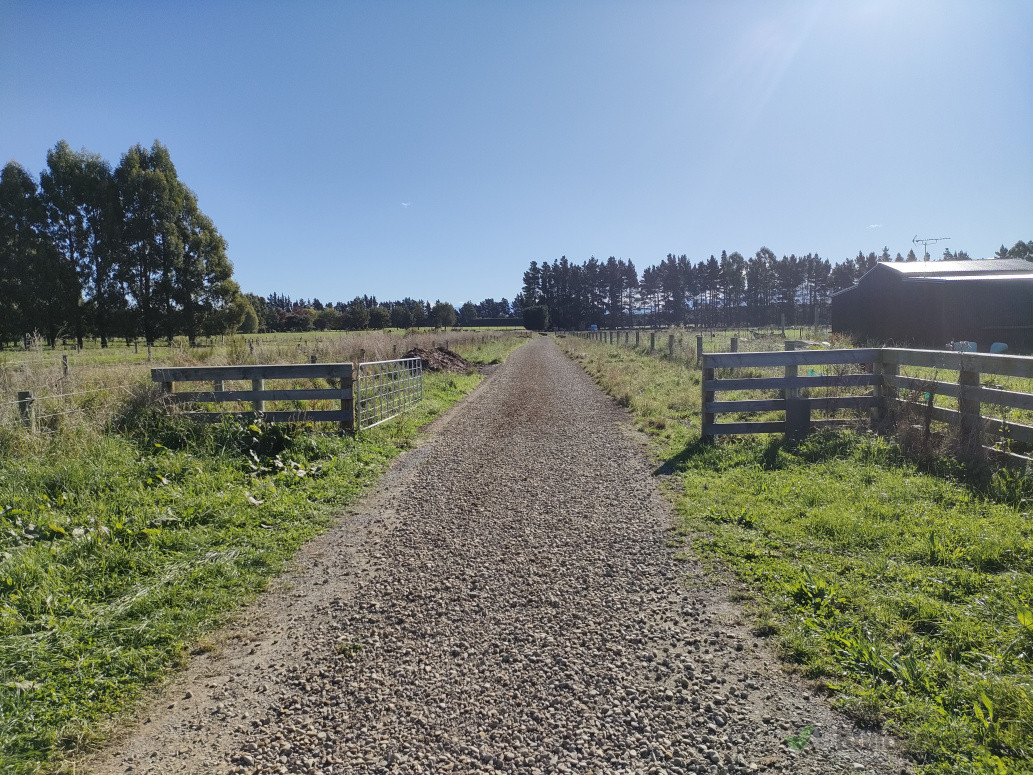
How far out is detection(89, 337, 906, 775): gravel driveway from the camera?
2.32 metres

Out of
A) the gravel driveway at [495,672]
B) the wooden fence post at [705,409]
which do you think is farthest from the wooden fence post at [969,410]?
the gravel driveway at [495,672]

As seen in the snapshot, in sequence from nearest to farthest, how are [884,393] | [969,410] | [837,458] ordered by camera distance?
[969,410]
[837,458]
[884,393]

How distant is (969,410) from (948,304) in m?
23.8

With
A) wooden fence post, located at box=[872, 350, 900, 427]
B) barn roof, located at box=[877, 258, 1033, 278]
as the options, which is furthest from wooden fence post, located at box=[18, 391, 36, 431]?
barn roof, located at box=[877, 258, 1033, 278]

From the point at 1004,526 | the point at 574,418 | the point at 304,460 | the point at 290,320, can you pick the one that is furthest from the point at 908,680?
the point at 290,320

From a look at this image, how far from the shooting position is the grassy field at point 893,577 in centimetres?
240

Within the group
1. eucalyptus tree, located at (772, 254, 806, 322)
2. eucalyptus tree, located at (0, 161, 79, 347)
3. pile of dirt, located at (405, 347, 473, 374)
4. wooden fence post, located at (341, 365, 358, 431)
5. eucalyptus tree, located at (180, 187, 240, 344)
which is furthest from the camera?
eucalyptus tree, located at (772, 254, 806, 322)

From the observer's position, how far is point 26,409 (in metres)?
7.15

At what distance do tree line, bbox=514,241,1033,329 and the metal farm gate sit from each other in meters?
A: 92.9

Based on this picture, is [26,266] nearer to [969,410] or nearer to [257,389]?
[257,389]

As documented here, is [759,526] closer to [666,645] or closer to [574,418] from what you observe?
[666,645]

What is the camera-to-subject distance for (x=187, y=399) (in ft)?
Result: 28.2

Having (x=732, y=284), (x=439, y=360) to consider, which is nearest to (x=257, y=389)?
(x=439, y=360)

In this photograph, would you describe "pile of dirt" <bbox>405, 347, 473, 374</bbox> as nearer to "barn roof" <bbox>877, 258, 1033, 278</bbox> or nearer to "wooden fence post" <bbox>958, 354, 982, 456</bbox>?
"wooden fence post" <bbox>958, 354, 982, 456</bbox>
